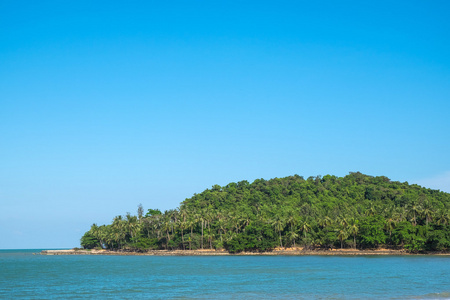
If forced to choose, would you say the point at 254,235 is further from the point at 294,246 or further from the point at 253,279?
the point at 253,279

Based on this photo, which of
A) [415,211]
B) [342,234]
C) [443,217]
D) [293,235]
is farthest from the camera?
[293,235]

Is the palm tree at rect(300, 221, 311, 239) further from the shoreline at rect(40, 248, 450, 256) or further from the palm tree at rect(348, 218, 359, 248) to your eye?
the palm tree at rect(348, 218, 359, 248)

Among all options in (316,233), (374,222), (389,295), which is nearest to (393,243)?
Answer: (374,222)

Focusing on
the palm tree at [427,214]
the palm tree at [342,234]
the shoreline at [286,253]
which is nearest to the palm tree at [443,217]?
the palm tree at [427,214]

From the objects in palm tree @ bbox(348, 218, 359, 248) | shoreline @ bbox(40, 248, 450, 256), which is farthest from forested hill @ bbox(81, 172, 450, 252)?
shoreline @ bbox(40, 248, 450, 256)

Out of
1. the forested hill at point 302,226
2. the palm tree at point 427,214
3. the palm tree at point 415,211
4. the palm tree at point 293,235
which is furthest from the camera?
the palm tree at point 293,235

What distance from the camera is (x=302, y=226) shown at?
13288 cm

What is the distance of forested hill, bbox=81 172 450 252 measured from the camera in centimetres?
11838

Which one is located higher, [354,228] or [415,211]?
[415,211]

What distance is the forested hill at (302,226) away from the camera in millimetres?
118375

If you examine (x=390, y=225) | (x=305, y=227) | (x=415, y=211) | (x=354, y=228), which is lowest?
(x=354, y=228)

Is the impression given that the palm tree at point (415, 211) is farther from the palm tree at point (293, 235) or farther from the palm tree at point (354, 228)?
the palm tree at point (293, 235)

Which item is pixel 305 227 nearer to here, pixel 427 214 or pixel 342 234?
pixel 342 234

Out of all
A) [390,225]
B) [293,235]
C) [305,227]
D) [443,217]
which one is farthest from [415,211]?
[293,235]
